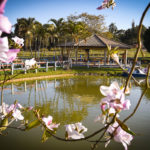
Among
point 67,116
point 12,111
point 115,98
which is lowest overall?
point 67,116

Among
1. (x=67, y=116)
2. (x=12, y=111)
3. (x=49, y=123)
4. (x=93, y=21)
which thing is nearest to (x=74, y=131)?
(x=49, y=123)

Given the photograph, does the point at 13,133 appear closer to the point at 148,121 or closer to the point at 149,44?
the point at 148,121

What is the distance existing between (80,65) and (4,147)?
1392 centimetres

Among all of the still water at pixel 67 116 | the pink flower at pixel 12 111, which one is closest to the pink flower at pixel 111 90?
the pink flower at pixel 12 111

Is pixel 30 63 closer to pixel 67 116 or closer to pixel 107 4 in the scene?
→ pixel 107 4

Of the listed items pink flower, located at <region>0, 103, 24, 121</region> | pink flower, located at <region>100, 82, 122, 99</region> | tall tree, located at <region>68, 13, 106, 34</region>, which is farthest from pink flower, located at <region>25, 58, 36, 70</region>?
tall tree, located at <region>68, 13, 106, 34</region>

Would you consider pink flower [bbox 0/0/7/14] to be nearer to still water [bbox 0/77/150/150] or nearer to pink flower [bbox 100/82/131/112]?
pink flower [bbox 100/82/131/112]

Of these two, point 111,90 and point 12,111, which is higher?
point 111,90

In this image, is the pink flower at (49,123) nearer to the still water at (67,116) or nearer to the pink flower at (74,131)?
the pink flower at (74,131)

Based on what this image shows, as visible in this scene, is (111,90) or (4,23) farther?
(111,90)

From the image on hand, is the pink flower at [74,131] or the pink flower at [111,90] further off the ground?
the pink flower at [111,90]

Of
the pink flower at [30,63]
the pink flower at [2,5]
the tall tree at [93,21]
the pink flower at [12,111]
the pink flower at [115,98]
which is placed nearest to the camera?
the pink flower at [2,5]

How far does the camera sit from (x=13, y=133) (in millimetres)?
4012

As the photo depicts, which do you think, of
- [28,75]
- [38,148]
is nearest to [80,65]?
[28,75]
